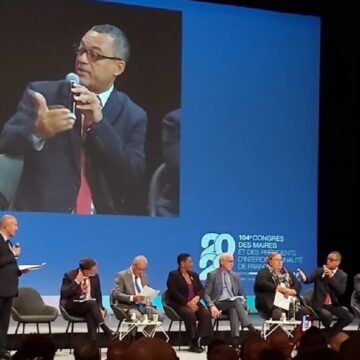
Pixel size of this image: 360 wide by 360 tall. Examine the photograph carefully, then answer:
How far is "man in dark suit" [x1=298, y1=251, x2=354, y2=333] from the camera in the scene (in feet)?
28.8

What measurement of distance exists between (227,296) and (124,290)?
116 cm

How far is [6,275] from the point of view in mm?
6652

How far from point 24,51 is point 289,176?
3.55m

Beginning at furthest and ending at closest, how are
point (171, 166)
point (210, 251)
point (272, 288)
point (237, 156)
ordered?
point (237, 156) < point (210, 251) < point (171, 166) < point (272, 288)

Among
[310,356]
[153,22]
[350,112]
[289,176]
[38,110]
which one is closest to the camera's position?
[310,356]

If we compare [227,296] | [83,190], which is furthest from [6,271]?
[227,296]

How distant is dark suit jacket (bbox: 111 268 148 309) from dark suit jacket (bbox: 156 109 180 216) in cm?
153

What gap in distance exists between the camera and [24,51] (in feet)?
29.5

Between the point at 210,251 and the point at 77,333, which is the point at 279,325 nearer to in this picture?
the point at 210,251

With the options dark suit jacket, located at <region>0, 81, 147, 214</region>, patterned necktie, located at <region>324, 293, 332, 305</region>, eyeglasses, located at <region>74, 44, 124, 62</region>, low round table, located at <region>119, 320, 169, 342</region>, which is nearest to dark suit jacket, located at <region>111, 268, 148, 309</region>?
low round table, located at <region>119, 320, 169, 342</region>

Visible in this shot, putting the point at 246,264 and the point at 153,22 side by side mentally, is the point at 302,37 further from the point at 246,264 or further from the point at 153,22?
Answer: the point at 246,264

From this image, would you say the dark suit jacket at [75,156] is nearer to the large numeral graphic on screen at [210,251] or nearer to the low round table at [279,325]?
the large numeral graphic on screen at [210,251]

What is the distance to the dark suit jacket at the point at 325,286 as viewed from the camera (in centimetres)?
883

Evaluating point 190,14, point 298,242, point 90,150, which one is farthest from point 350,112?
point 90,150
